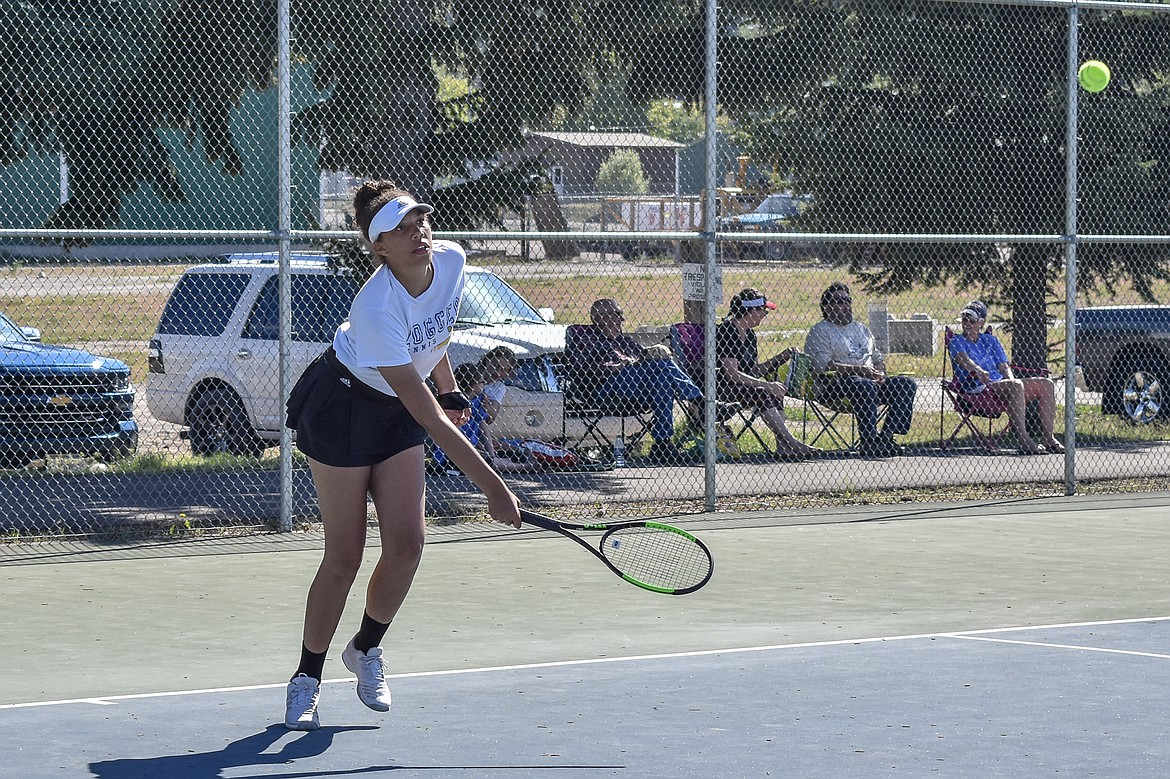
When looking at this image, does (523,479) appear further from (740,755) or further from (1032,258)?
(740,755)

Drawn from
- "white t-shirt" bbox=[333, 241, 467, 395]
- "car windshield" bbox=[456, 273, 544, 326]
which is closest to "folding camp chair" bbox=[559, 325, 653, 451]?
"car windshield" bbox=[456, 273, 544, 326]

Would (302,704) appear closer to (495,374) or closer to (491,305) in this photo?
(495,374)

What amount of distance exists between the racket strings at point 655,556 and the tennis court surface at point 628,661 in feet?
1.35

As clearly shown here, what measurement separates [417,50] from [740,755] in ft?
23.3

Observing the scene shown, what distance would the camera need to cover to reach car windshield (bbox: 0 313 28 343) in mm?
12045

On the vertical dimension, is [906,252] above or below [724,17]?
below

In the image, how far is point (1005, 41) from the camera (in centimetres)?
1451

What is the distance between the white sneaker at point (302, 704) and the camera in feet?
18.7

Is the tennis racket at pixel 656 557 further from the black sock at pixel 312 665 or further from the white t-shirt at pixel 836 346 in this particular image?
the white t-shirt at pixel 836 346

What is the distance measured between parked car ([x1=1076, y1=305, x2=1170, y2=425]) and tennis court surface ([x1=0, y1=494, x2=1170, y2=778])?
585 cm

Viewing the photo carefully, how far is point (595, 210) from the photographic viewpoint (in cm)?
Answer: 1209

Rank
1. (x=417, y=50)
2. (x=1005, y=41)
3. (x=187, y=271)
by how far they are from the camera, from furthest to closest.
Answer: (x=1005, y=41)
(x=187, y=271)
(x=417, y=50)

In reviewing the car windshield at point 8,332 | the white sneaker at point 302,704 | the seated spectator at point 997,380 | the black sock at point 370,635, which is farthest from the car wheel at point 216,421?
the white sneaker at point 302,704

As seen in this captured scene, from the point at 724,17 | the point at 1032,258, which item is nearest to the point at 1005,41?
the point at 1032,258
